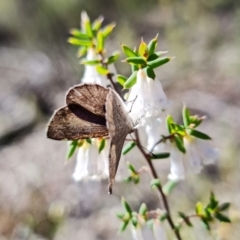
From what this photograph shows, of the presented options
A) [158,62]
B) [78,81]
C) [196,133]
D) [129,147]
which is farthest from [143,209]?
[78,81]

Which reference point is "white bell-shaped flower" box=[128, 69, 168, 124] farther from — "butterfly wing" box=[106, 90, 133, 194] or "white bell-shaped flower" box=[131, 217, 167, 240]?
"white bell-shaped flower" box=[131, 217, 167, 240]

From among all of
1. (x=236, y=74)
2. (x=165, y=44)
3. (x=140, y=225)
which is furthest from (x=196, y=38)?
(x=140, y=225)

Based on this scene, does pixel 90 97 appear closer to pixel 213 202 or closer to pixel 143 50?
pixel 143 50

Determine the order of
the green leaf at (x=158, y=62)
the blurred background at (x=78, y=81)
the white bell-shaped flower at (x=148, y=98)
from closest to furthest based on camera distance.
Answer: the green leaf at (x=158, y=62) → the white bell-shaped flower at (x=148, y=98) → the blurred background at (x=78, y=81)

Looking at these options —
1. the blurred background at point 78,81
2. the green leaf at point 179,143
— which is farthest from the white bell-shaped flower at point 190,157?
A: the blurred background at point 78,81

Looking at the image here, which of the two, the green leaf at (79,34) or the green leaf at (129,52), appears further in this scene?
the green leaf at (79,34)

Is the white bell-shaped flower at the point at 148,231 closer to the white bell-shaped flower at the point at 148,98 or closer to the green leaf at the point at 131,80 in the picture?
the white bell-shaped flower at the point at 148,98

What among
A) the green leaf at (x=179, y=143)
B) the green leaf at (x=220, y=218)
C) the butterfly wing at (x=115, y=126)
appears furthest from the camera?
the green leaf at (x=220, y=218)

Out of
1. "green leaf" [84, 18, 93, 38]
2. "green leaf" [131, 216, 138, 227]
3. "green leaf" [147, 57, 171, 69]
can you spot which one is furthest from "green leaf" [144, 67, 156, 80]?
"green leaf" [131, 216, 138, 227]
